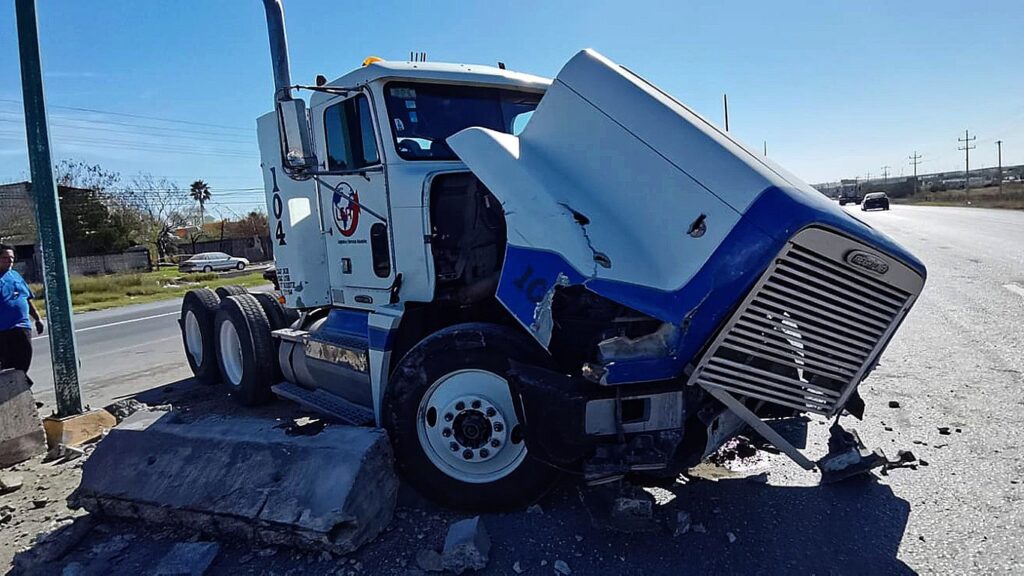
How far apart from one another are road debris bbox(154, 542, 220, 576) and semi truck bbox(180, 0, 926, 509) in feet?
3.44

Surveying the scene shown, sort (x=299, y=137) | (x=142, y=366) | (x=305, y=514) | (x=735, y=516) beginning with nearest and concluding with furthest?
(x=305, y=514)
(x=735, y=516)
(x=299, y=137)
(x=142, y=366)

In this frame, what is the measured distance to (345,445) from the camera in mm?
3488

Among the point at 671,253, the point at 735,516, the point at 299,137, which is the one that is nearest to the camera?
the point at 671,253

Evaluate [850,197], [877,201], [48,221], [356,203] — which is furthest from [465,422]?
[850,197]

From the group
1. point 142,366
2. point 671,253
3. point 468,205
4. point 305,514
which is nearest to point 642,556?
point 671,253

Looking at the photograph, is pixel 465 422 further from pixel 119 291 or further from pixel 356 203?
pixel 119 291

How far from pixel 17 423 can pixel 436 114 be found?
406 cm

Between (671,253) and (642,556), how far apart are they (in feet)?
4.90

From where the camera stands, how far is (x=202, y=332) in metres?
6.96

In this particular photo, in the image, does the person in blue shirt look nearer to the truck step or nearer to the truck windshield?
the truck step

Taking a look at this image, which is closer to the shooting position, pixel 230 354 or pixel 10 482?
pixel 10 482

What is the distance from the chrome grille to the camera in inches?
107

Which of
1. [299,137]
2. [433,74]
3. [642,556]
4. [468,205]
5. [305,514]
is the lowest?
[642,556]

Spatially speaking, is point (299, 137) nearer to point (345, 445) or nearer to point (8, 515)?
point (345, 445)
